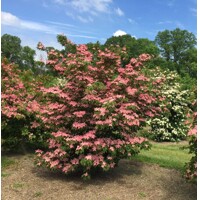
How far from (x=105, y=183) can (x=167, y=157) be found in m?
3.83

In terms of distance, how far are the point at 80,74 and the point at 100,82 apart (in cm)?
49

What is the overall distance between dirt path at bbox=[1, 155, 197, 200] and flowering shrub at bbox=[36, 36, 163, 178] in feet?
1.18

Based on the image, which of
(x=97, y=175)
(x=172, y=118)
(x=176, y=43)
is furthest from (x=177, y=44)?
(x=97, y=175)

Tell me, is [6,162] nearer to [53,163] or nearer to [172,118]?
[53,163]

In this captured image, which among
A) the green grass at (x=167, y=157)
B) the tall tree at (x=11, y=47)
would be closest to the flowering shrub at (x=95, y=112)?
the green grass at (x=167, y=157)

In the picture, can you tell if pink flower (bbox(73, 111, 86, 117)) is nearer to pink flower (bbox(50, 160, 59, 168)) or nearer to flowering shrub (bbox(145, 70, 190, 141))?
pink flower (bbox(50, 160, 59, 168))

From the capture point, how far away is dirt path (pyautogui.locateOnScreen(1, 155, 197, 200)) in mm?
7141

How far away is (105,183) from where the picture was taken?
8.06m

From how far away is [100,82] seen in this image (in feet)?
25.8

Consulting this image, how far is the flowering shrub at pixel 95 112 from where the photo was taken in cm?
760

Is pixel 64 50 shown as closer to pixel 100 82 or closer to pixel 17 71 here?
pixel 100 82

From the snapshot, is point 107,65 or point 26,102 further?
point 26,102

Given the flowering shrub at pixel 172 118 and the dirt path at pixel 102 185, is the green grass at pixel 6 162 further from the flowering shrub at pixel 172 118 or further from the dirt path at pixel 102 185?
the flowering shrub at pixel 172 118

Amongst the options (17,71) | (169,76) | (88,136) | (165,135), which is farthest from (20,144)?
(169,76)
